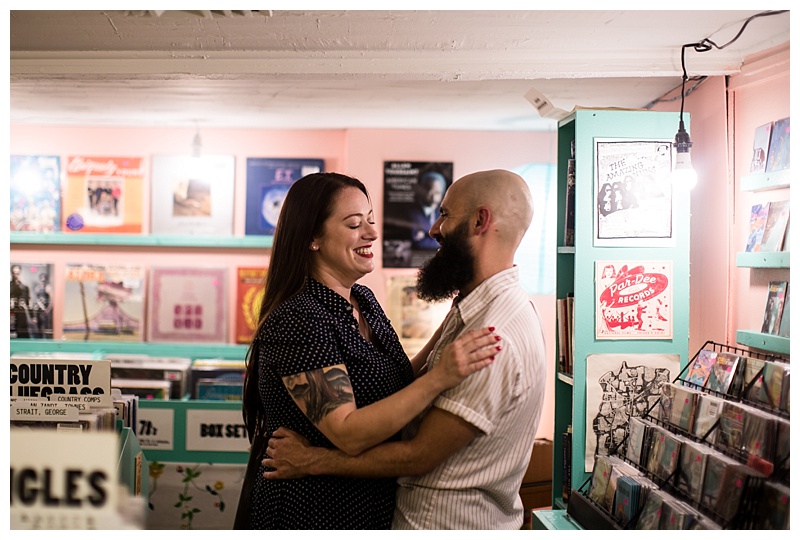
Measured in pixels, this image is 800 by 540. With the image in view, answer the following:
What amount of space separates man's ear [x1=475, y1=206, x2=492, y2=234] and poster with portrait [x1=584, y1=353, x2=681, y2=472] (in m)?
1.04

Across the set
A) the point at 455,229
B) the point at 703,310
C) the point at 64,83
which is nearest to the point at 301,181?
the point at 455,229

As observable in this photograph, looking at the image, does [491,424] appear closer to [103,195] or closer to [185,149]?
[185,149]

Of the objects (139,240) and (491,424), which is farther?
(139,240)

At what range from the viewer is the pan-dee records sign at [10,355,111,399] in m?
2.27

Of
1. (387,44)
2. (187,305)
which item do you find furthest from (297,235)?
(187,305)

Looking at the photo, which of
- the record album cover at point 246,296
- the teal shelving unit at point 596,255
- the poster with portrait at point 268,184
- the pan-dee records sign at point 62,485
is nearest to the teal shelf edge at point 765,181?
the teal shelving unit at point 596,255

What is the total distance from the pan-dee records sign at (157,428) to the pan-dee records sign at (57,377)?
211cm

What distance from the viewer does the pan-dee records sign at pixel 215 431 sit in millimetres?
Result: 4383

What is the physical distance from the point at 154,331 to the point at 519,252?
2524 millimetres

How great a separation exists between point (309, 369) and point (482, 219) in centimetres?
63

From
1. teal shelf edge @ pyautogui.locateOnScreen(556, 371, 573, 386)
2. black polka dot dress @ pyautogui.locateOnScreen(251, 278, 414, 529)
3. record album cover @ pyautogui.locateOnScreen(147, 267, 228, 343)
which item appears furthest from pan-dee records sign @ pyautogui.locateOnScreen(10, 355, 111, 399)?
record album cover @ pyautogui.locateOnScreen(147, 267, 228, 343)

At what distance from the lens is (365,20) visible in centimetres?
229

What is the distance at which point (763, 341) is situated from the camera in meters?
2.35

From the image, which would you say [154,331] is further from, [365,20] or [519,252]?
[365,20]
